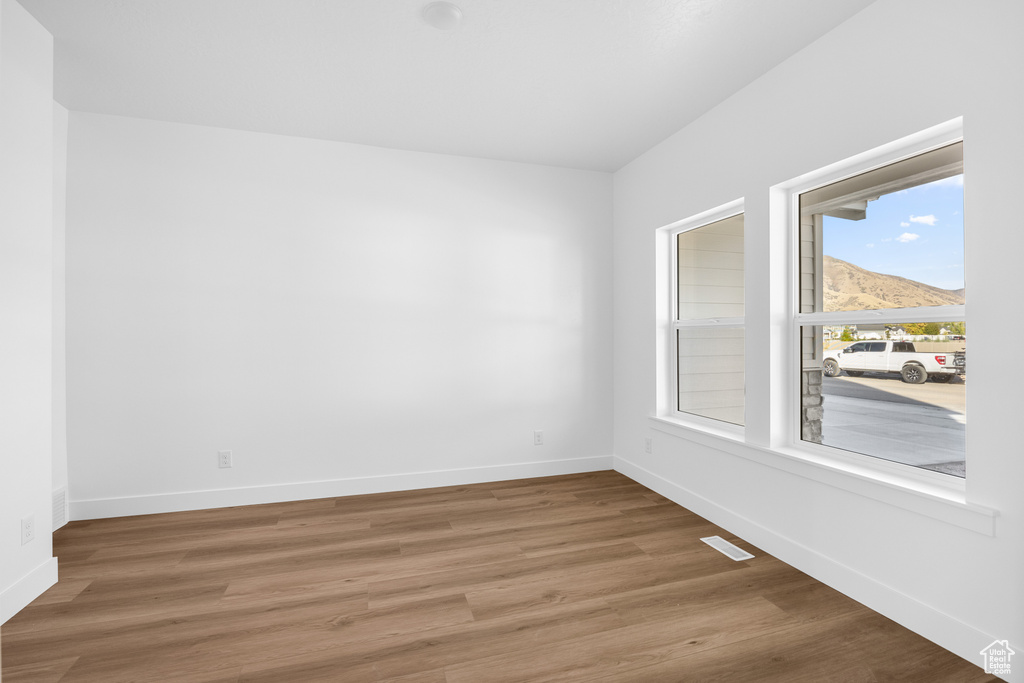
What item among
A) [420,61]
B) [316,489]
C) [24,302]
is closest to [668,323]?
[420,61]

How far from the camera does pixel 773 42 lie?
2.39 meters

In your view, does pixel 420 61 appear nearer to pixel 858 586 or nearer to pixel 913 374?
pixel 913 374

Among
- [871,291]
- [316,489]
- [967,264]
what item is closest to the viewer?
[967,264]

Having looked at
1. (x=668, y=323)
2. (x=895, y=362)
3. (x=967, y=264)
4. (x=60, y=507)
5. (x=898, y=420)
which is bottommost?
(x=60, y=507)

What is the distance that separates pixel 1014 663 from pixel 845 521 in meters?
0.67

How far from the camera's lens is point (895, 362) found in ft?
7.17

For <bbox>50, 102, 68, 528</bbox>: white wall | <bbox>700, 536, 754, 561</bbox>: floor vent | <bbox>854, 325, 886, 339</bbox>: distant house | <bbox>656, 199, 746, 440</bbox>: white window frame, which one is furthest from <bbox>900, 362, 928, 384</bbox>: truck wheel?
<bbox>50, 102, 68, 528</bbox>: white wall

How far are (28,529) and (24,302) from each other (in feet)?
3.54

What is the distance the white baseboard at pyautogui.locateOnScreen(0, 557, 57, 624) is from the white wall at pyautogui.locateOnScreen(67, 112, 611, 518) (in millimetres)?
1011

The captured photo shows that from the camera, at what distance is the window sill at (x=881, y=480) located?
69.7 inches

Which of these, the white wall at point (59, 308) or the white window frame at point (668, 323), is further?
the white window frame at point (668, 323)

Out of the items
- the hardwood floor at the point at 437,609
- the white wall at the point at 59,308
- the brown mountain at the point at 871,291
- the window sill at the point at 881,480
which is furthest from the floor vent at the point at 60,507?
the brown mountain at the point at 871,291

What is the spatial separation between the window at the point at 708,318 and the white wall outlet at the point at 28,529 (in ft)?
12.9

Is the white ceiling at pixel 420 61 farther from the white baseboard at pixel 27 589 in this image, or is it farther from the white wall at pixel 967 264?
the white baseboard at pixel 27 589
